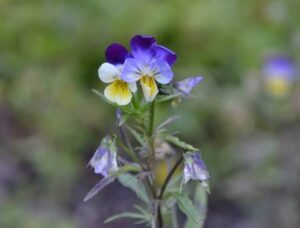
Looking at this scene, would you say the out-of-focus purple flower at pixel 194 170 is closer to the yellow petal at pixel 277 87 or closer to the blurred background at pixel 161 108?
the blurred background at pixel 161 108

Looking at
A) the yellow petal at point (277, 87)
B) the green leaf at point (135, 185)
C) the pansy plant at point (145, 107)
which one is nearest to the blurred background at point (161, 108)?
the yellow petal at point (277, 87)

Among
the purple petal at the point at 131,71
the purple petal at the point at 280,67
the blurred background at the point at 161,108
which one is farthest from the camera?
the purple petal at the point at 280,67

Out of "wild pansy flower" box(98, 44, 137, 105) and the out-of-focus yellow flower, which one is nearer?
"wild pansy flower" box(98, 44, 137, 105)

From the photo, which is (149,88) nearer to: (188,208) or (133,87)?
(133,87)

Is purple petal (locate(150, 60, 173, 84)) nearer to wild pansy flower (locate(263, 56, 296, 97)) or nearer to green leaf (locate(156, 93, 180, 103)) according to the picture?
green leaf (locate(156, 93, 180, 103))

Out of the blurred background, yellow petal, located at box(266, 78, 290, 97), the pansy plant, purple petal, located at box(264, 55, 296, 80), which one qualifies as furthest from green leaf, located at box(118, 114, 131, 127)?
purple petal, located at box(264, 55, 296, 80)
